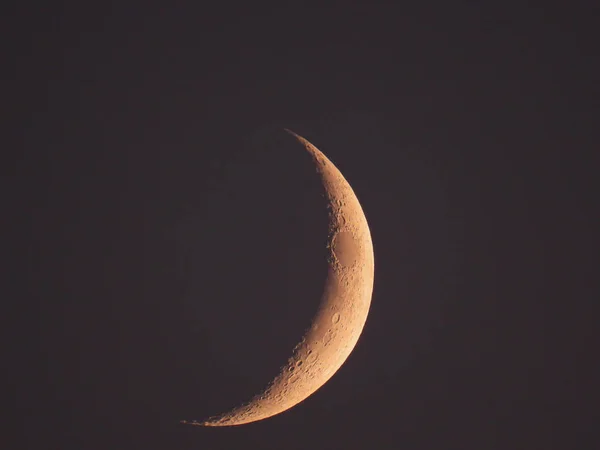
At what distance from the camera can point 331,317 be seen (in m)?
5.30

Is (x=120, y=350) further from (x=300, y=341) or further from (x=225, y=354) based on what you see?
(x=300, y=341)

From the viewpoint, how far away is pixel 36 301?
4.88m

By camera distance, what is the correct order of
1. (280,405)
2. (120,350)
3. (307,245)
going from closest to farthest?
(120,350), (307,245), (280,405)

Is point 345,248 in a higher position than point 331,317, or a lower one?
higher

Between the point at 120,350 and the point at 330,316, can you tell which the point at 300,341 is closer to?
the point at 330,316

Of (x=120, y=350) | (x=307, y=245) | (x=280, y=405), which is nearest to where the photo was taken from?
(x=120, y=350)

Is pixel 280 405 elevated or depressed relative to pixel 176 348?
depressed

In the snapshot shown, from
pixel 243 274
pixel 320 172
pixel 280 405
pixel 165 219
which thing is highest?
pixel 320 172

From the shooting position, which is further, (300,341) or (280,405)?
(280,405)

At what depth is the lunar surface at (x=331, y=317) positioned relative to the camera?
5195 mm

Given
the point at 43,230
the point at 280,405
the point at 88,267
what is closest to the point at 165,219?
the point at 88,267

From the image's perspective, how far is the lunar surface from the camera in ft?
17.0

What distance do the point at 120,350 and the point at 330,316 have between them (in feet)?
6.31

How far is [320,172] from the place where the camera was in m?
5.52
